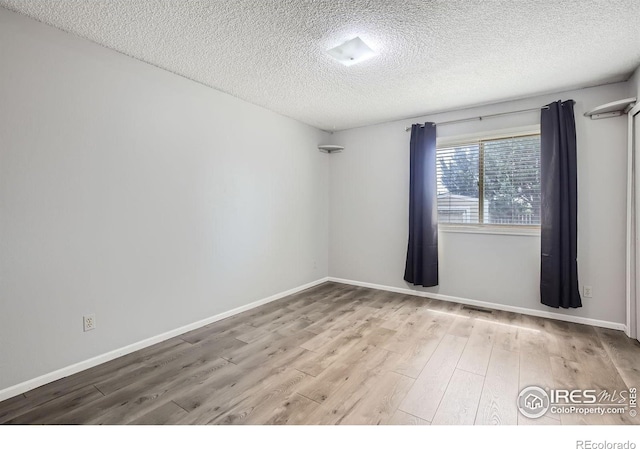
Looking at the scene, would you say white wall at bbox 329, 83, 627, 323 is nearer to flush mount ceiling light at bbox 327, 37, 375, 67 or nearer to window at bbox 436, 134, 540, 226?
window at bbox 436, 134, 540, 226

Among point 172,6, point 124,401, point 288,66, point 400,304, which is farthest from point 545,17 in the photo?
point 124,401

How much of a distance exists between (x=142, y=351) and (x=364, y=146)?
391cm

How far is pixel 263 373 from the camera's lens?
87.4 inches

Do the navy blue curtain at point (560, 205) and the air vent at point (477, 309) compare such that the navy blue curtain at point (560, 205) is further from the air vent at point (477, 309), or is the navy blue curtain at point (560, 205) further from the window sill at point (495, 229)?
the air vent at point (477, 309)

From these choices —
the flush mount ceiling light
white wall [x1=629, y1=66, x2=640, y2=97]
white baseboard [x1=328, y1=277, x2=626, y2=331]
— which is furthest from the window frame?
the flush mount ceiling light

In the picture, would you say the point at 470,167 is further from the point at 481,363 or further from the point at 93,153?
the point at 93,153

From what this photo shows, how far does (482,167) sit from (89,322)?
441 cm

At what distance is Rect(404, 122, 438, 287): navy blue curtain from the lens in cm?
398

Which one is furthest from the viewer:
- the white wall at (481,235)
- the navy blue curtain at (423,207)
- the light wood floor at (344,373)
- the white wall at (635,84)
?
the navy blue curtain at (423,207)

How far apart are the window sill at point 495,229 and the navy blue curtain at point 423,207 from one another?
206mm

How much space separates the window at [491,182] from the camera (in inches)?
136

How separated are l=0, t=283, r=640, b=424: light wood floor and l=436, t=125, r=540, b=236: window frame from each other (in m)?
1.02

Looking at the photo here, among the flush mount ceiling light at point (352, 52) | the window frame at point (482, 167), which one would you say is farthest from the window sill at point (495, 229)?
the flush mount ceiling light at point (352, 52)

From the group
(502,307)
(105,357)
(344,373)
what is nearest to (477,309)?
(502,307)
